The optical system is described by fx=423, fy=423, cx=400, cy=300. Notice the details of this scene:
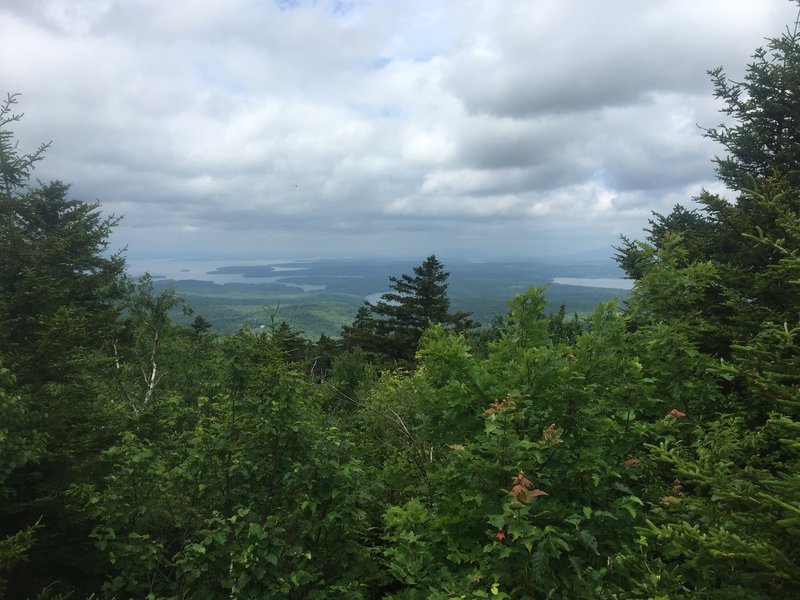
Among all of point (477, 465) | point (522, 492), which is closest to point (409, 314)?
point (477, 465)

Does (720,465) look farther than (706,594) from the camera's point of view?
Yes

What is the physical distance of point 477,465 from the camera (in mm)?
4586

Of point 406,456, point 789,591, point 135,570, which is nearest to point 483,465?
point 789,591

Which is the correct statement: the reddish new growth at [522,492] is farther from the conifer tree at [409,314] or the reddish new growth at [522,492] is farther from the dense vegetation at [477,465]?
the conifer tree at [409,314]

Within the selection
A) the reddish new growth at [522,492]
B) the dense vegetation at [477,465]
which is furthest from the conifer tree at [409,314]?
the reddish new growth at [522,492]

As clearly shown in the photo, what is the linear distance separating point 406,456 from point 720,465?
23.5 feet

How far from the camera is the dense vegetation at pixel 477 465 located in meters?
4.20

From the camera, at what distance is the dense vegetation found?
4.20 metres

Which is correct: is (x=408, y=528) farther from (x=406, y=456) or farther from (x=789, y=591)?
(x=406, y=456)

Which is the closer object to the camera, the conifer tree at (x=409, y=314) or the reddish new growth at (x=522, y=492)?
the reddish new growth at (x=522, y=492)

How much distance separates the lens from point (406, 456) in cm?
1034

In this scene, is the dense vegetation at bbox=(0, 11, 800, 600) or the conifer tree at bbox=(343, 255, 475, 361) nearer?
the dense vegetation at bbox=(0, 11, 800, 600)

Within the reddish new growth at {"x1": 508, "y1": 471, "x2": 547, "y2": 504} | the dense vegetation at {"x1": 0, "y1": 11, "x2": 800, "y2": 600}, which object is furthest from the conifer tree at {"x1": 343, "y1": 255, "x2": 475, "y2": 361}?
the reddish new growth at {"x1": 508, "y1": 471, "x2": 547, "y2": 504}

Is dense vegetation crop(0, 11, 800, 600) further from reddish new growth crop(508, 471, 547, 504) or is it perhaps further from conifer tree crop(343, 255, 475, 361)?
conifer tree crop(343, 255, 475, 361)
